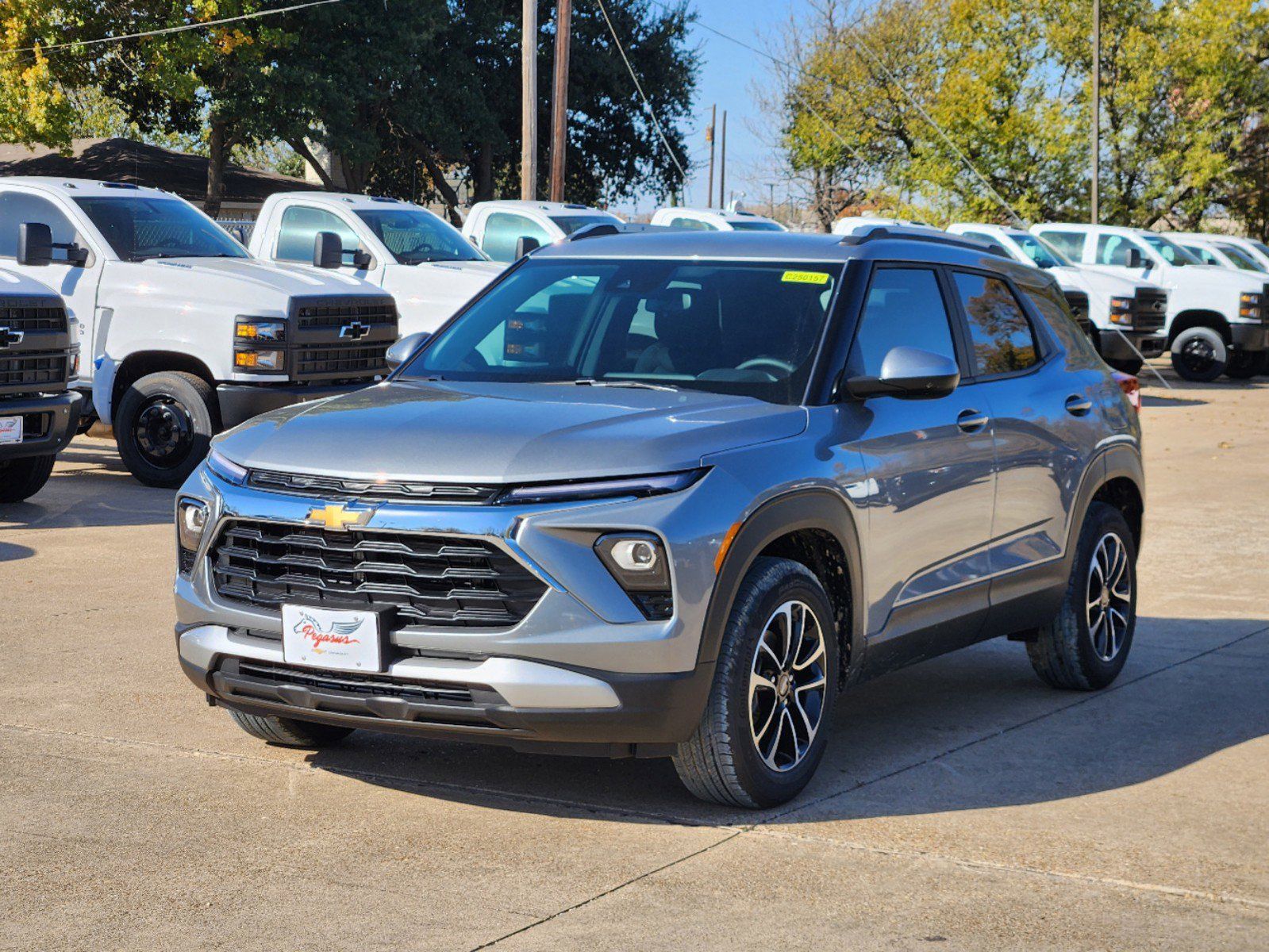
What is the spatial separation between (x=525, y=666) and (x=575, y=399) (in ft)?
3.52

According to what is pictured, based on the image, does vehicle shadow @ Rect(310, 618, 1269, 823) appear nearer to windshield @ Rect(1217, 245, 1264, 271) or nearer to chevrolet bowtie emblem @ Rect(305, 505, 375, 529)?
chevrolet bowtie emblem @ Rect(305, 505, 375, 529)

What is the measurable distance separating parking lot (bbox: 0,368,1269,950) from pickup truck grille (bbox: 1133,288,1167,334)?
58.7 ft

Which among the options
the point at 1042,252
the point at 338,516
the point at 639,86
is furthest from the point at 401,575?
the point at 639,86

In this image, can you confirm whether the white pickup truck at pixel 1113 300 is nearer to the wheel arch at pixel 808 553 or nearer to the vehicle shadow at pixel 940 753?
the vehicle shadow at pixel 940 753

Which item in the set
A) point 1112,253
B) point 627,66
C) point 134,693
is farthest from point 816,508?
point 627,66

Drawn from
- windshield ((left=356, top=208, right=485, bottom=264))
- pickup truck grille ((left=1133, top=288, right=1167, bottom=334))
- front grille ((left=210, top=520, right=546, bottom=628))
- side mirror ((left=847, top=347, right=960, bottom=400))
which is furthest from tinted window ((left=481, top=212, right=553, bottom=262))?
front grille ((left=210, top=520, right=546, bottom=628))

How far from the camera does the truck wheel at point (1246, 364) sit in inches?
1104

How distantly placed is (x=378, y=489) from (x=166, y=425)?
8132mm

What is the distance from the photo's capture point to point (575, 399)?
17.7 ft

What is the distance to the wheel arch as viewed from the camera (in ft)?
15.7

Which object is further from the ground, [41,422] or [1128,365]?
[41,422]

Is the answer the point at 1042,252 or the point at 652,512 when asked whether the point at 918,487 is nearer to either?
the point at 652,512

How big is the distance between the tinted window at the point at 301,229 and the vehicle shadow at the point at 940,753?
9748mm

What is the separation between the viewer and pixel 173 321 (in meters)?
12.3
